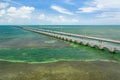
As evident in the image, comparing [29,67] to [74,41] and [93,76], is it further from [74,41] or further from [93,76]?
[74,41]

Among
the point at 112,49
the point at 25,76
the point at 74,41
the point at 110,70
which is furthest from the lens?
the point at 74,41

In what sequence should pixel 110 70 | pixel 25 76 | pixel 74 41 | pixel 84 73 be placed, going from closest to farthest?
pixel 25 76 → pixel 84 73 → pixel 110 70 → pixel 74 41

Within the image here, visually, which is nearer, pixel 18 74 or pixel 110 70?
pixel 18 74

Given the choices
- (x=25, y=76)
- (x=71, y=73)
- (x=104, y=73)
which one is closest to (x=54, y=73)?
(x=71, y=73)

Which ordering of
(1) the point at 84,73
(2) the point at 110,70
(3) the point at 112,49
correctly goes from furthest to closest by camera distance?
(3) the point at 112,49 → (2) the point at 110,70 → (1) the point at 84,73

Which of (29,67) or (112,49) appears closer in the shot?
(29,67)

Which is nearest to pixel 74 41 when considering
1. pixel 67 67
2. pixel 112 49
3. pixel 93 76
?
pixel 112 49

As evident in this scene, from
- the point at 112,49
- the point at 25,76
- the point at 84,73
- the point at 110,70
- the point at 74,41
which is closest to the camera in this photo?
the point at 25,76

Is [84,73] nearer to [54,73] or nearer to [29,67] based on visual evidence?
[54,73]
